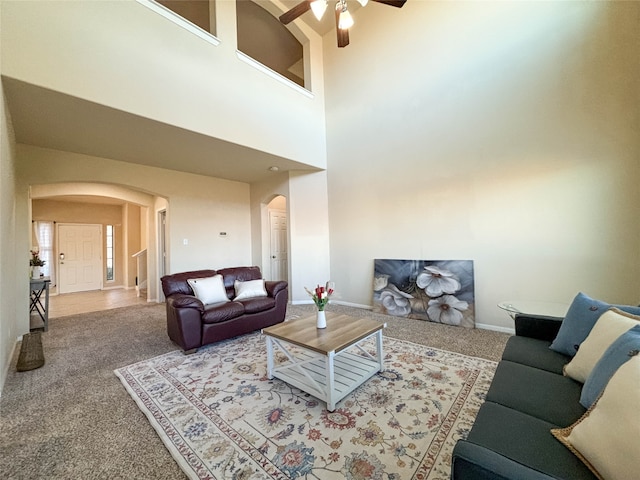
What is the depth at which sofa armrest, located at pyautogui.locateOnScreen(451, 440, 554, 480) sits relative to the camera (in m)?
0.77

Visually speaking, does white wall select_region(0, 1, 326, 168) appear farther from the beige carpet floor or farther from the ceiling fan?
the beige carpet floor

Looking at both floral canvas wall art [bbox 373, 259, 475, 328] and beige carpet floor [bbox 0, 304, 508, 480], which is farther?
floral canvas wall art [bbox 373, 259, 475, 328]

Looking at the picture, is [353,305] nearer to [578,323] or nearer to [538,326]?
[538,326]

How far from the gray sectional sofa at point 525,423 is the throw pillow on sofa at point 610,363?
95mm

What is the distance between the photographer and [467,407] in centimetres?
Answer: 188

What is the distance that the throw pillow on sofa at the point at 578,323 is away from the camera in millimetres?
1631

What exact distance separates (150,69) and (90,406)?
333 cm

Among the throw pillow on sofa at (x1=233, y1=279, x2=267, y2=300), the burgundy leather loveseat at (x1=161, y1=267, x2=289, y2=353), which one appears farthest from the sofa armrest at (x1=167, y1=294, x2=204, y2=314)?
the throw pillow on sofa at (x1=233, y1=279, x2=267, y2=300)

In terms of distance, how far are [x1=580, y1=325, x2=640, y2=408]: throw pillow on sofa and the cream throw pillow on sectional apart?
109 millimetres

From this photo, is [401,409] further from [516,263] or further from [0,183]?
[0,183]

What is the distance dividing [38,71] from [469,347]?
16.2 feet

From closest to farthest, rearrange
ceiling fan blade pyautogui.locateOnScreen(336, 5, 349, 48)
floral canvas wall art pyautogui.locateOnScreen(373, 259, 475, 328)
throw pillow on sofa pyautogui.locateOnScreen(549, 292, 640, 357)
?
1. throw pillow on sofa pyautogui.locateOnScreen(549, 292, 640, 357)
2. ceiling fan blade pyautogui.locateOnScreen(336, 5, 349, 48)
3. floral canvas wall art pyautogui.locateOnScreen(373, 259, 475, 328)

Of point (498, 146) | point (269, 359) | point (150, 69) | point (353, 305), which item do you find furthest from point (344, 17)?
point (353, 305)

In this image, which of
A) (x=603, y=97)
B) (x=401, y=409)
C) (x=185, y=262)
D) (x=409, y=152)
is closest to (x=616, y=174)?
(x=603, y=97)
